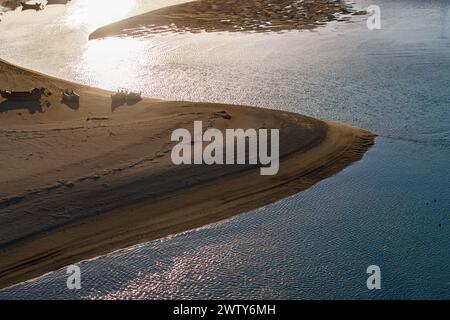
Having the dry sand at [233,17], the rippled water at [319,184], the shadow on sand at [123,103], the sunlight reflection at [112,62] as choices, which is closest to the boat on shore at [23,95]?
the shadow on sand at [123,103]

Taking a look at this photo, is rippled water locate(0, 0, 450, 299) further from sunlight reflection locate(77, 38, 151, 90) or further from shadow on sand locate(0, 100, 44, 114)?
shadow on sand locate(0, 100, 44, 114)

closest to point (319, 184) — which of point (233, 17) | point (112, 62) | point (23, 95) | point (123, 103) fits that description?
point (123, 103)

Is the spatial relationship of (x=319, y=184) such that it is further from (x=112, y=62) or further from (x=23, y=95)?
(x=112, y=62)

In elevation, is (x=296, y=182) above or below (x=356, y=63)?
below

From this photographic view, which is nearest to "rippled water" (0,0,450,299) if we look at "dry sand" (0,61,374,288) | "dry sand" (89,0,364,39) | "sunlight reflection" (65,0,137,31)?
"dry sand" (0,61,374,288)
